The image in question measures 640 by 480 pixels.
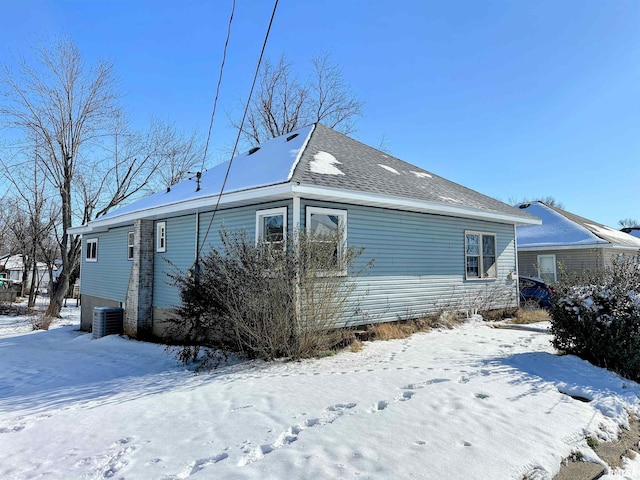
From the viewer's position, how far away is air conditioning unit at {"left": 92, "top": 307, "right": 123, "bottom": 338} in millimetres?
12406

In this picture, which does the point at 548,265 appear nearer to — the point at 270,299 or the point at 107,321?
the point at 270,299

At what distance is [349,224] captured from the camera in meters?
8.92

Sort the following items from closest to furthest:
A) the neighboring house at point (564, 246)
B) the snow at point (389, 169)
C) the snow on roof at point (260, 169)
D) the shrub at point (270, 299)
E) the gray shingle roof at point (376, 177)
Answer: the shrub at point (270, 299) → the snow on roof at point (260, 169) → the gray shingle roof at point (376, 177) → the snow at point (389, 169) → the neighboring house at point (564, 246)

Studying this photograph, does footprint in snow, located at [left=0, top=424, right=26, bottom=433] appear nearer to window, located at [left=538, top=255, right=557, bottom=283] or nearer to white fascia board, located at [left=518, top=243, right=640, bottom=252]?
white fascia board, located at [left=518, top=243, right=640, bottom=252]

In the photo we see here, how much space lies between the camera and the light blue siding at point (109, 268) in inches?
538

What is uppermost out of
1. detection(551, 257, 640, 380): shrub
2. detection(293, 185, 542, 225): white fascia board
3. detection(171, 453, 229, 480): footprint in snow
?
detection(293, 185, 542, 225): white fascia board

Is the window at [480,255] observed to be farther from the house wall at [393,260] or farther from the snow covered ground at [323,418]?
the snow covered ground at [323,418]

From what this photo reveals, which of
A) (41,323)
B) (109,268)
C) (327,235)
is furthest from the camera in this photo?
(41,323)

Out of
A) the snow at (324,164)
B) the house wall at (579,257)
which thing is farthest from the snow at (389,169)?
the house wall at (579,257)

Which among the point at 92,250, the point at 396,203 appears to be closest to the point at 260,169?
the point at 396,203

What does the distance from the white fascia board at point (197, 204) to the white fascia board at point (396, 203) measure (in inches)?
20.0

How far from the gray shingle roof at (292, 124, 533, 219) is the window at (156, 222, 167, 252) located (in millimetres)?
4828

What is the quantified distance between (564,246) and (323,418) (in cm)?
1841

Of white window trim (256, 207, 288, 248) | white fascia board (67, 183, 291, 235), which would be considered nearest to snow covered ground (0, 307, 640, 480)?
white window trim (256, 207, 288, 248)
